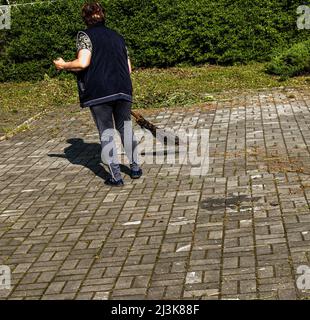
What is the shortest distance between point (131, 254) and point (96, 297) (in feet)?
2.68

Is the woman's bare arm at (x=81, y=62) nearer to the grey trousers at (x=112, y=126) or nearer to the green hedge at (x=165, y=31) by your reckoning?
the grey trousers at (x=112, y=126)

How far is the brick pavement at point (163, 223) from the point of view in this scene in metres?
4.71

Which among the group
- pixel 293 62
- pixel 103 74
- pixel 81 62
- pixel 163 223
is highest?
pixel 81 62

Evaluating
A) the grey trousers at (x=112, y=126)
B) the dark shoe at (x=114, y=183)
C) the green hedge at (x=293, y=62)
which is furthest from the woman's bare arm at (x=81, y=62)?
the green hedge at (x=293, y=62)

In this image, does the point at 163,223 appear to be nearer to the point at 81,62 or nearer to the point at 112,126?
the point at 112,126

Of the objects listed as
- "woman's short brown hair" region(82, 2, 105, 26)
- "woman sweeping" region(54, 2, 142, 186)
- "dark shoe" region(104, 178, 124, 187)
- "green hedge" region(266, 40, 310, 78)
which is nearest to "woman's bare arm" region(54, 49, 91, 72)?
"woman sweeping" region(54, 2, 142, 186)

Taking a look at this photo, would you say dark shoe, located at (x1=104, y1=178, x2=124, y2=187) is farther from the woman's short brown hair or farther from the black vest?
the woman's short brown hair

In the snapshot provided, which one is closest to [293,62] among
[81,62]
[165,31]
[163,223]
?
[165,31]

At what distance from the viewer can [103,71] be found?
709 cm

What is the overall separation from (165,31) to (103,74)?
10774 mm

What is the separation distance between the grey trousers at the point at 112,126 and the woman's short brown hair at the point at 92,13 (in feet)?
3.07

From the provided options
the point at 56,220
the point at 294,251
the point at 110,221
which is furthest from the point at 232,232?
the point at 56,220

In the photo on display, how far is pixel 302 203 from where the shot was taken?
6133mm
